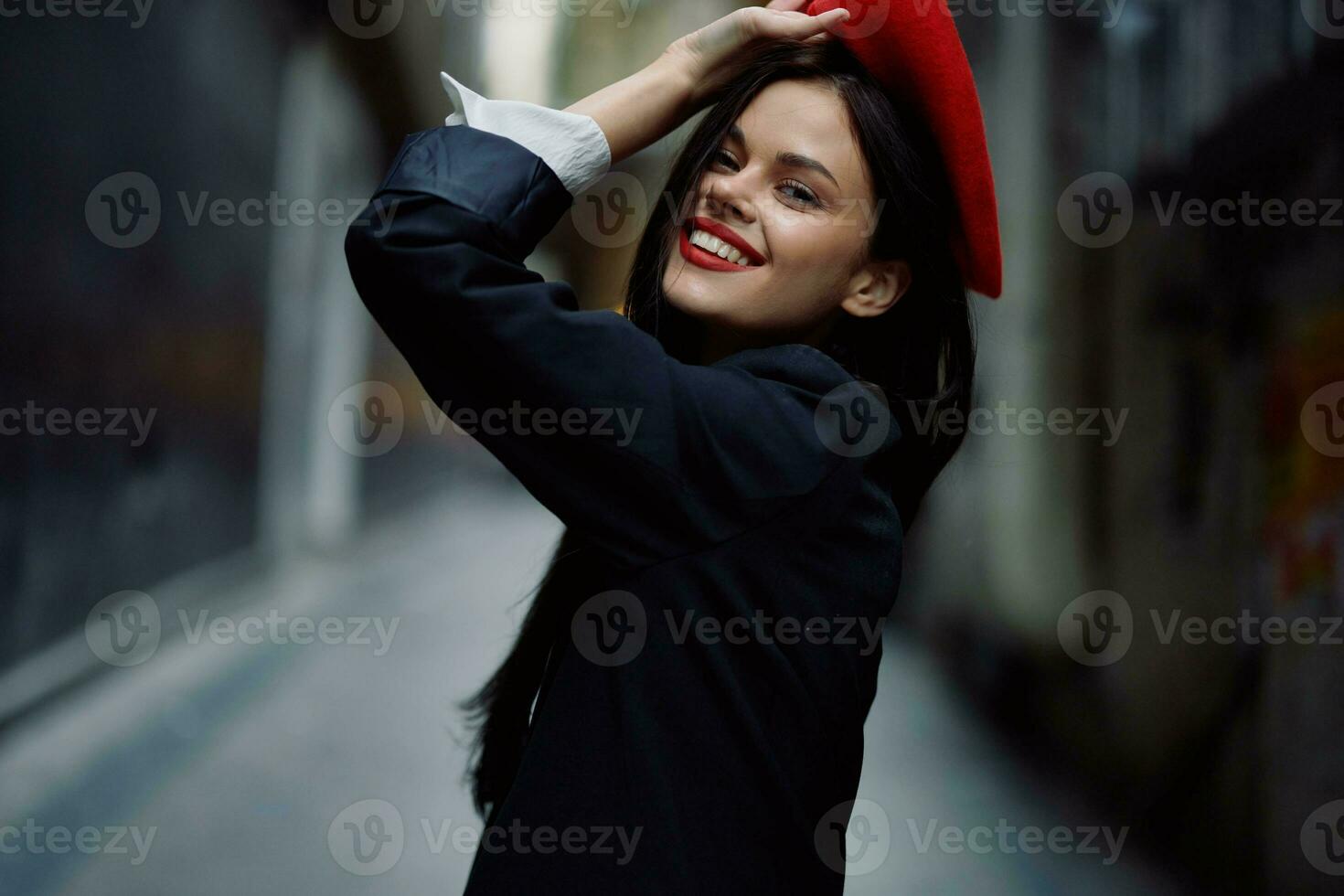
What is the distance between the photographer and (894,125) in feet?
3.63

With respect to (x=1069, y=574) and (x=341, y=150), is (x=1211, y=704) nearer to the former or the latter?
(x=1069, y=574)
